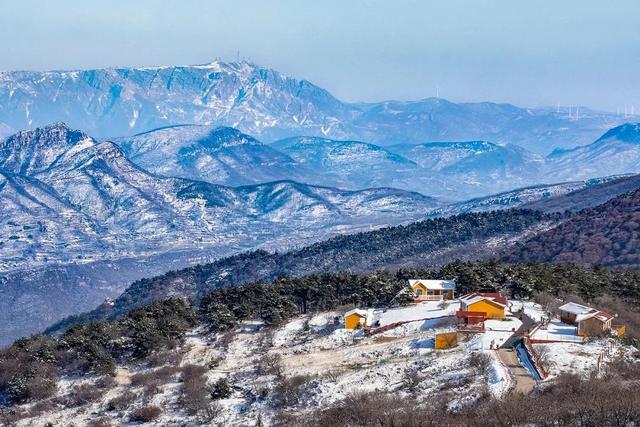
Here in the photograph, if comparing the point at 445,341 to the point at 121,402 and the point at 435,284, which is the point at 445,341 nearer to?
the point at 435,284

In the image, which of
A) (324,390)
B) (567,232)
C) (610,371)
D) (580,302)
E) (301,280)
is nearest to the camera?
(610,371)

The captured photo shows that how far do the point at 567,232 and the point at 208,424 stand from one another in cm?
15820

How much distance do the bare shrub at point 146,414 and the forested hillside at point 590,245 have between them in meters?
124

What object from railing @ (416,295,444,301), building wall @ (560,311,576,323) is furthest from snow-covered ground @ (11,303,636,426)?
railing @ (416,295,444,301)

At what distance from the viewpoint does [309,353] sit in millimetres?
72438

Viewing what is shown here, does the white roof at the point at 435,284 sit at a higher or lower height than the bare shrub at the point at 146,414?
higher

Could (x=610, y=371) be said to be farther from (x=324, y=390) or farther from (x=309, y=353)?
(x=309, y=353)

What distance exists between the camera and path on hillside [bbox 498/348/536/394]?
52.7m

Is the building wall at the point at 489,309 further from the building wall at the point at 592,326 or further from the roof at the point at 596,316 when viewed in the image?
the building wall at the point at 592,326

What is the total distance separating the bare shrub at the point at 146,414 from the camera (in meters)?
61.5

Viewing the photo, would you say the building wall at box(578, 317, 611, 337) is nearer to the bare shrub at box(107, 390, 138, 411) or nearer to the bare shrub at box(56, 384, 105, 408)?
the bare shrub at box(107, 390, 138, 411)

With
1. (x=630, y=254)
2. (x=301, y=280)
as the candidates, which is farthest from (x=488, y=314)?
(x=630, y=254)

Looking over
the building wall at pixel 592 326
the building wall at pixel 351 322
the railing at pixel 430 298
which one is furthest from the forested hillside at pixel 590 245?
the building wall at pixel 592 326

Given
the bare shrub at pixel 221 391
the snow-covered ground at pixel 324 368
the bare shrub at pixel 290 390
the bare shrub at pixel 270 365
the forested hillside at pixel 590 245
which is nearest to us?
the snow-covered ground at pixel 324 368
